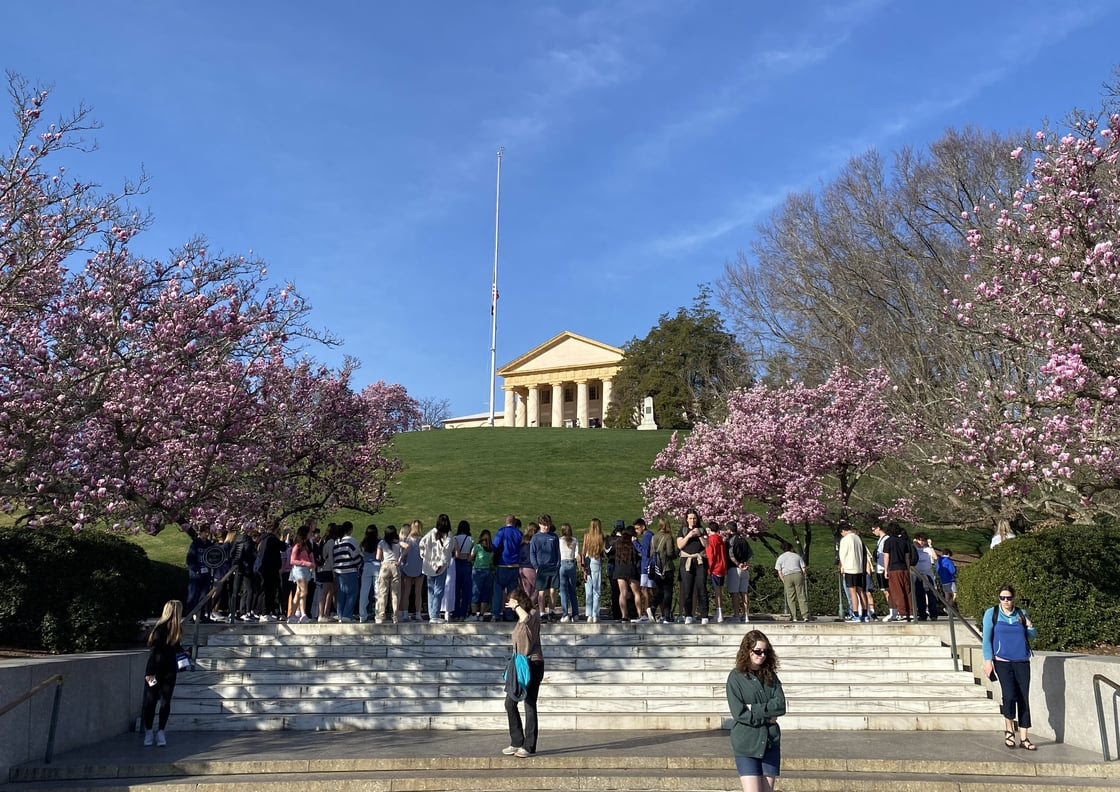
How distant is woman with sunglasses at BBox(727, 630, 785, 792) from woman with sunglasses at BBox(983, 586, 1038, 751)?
463 cm

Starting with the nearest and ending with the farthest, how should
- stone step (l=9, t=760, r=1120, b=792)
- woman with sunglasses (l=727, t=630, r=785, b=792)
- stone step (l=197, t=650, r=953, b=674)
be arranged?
1. woman with sunglasses (l=727, t=630, r=785, b=792)
2. stone step (l=9, t=760, r=1120, b=792)
3. stone step (l=197, t=650, r=953, b=674)

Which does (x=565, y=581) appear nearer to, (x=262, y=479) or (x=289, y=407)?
(x=262, y=479)

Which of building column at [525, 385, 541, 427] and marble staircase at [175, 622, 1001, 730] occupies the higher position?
building column at [525, 385, 541, 427]

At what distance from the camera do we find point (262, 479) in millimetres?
22016

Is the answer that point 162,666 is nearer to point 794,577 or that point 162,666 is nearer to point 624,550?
point 624,550

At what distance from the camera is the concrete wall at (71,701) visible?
9.70m

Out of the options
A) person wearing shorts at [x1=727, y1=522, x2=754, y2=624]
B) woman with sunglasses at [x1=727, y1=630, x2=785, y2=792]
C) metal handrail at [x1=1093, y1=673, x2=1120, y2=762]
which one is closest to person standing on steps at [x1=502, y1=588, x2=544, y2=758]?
woman with sunglasses at [x1=727, y1=630, x2=785, y2=792]

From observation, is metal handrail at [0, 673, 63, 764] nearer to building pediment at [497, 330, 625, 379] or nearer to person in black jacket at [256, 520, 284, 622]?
person in black jacket at [256, 520, 284, 622]

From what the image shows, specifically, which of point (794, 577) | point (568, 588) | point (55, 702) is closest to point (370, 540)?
point (568, 588)

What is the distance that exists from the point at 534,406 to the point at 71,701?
9538 centimetres

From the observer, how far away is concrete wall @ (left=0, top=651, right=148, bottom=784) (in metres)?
9.70

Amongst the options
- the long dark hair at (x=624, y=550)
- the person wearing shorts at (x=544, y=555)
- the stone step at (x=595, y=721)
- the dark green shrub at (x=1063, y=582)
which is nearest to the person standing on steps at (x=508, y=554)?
the person wearing shorts at (x=544, y=555)

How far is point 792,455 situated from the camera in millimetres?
28062

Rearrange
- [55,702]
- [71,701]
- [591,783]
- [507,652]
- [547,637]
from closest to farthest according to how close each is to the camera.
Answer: [591,783], [55,702], [71,701], [507,652], [547,637]
